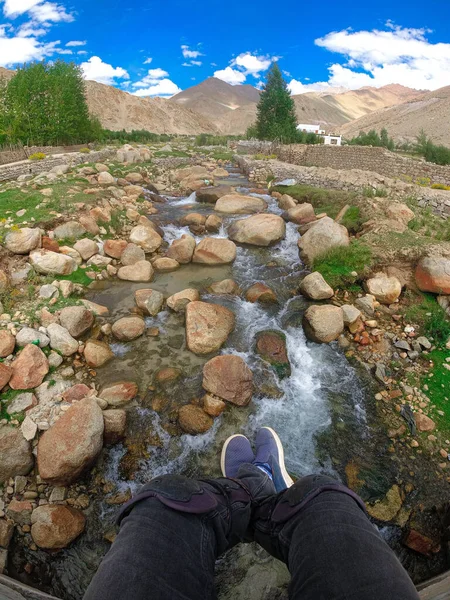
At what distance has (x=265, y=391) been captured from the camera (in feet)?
17.2

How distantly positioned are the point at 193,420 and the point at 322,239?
6.01 metres

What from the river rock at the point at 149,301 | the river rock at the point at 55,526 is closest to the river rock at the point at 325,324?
the river rock at the point at 149,301

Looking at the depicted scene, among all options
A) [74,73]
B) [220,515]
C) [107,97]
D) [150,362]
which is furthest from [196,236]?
[107,97]

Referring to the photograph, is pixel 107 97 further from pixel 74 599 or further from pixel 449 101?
pixel 74 599

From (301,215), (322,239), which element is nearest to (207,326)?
(322,239)

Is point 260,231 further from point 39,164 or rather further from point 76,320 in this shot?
point 39,164

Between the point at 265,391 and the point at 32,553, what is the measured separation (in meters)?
3.56

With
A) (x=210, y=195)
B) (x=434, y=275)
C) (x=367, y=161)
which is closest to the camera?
(x=434, y=275)

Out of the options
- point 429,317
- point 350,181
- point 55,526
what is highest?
point 350,181

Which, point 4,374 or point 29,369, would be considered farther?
point 29,369

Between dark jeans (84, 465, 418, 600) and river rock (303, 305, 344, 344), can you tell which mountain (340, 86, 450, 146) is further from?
dark jeans (84, 465, 418, 600)

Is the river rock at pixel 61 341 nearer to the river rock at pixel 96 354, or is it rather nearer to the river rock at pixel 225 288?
the river rock at pixel 96 354

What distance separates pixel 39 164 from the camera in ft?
53.7

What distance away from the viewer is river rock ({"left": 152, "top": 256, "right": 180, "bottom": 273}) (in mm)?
8539
